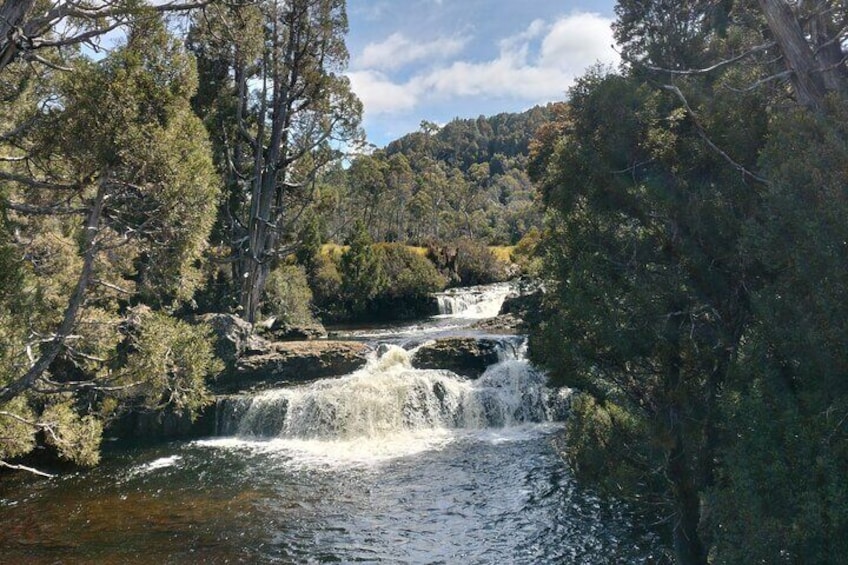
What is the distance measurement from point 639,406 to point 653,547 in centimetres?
345

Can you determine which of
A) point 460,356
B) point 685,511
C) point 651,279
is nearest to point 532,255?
point 460,356

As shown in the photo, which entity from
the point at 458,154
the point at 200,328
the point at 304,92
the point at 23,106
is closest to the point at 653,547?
the point at 200,328

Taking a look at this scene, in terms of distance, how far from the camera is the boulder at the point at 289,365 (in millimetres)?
18500

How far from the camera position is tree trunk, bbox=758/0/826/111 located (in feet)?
18.6

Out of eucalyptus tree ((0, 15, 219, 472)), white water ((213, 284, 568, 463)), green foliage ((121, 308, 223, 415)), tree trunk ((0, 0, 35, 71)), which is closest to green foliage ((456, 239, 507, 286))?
white water ((213, 284, 568, 463))

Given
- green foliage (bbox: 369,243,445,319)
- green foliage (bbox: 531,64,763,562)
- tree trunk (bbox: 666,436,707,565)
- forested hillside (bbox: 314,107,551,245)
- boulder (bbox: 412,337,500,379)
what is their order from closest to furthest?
green foliage (bbox: 531,64,763,562)
tree trunk (bbox: 666,436,707,565)
boulder (bbox: 412,337,500,379)
green foliage (bbox: 369,243,445,319)
forested hillside (bbox: 314,107,551,245)

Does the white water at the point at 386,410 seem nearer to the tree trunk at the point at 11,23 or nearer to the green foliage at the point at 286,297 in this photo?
the green foliage at the point at 286,297

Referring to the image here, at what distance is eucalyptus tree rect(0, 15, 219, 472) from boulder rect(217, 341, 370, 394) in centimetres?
919

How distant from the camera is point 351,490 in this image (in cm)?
1206

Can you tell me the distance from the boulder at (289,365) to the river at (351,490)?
1.07 m

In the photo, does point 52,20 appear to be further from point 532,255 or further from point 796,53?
point 532,255

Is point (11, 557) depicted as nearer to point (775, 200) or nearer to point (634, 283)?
point (634, 283)

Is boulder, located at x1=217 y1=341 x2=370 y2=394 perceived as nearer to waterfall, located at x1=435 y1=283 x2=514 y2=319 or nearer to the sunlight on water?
the sunlight on water

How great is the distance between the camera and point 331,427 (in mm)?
16188
